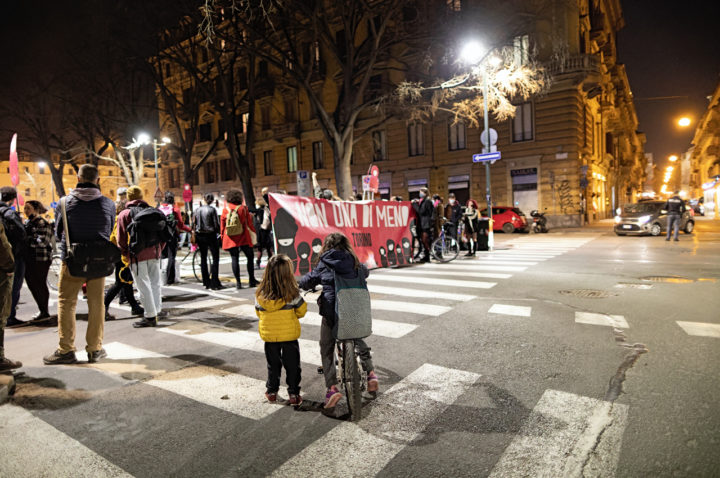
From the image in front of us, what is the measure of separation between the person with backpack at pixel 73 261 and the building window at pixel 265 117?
40.0 m

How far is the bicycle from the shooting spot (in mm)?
13148

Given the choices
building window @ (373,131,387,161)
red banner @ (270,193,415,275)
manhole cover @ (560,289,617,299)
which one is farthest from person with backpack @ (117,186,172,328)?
building window @ (373,131,387,161)

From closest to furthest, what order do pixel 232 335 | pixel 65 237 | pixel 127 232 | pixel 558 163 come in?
pixel 65 237, pixel 232 335, pixel 127 232, pixel 558 163

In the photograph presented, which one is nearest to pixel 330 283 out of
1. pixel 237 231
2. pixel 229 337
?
pixel 229 337

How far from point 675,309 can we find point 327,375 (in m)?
5.60

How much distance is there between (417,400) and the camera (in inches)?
150

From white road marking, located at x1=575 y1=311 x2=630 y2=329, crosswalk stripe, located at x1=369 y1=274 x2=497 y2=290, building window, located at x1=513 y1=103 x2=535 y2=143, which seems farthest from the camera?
building window, located at x1=513 y1=103 x2=535 y2=143

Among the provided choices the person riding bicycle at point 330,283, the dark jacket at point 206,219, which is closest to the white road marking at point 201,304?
the dark jacket at point 206,219

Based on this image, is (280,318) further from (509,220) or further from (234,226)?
(509,220)

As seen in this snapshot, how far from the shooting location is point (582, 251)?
15.2 metres

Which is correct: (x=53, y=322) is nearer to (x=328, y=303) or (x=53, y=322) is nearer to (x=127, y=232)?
(x=127, y=232)

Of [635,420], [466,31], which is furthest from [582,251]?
[635,420]

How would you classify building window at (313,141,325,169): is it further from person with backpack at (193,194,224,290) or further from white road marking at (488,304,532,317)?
white road marking at (488,304,532,317)

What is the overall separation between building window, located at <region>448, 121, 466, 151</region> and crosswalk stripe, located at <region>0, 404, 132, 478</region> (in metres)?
31.8
